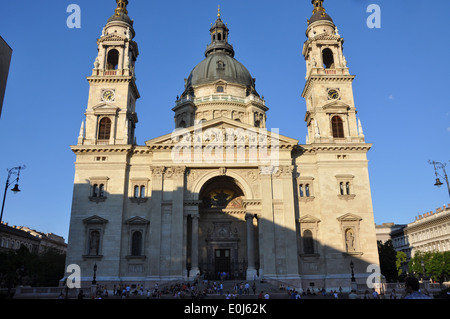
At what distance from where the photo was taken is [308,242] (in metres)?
39.8

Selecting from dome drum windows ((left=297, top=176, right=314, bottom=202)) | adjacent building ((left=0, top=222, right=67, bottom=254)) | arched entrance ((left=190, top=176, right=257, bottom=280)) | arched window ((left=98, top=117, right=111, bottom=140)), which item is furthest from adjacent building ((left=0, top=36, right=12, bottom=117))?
adjacent building ((left=0, top=222, right=67, bottom=254))

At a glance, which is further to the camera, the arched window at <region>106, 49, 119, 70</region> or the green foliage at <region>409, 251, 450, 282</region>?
the green foliage at <region>409, 251, 450, 282</region>

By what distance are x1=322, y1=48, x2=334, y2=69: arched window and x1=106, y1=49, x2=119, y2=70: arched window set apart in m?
25.5

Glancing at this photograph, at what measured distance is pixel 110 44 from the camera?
151ft

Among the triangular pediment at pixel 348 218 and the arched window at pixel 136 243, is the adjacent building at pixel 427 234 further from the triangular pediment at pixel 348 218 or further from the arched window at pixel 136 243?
the arched window at pixel 136 243

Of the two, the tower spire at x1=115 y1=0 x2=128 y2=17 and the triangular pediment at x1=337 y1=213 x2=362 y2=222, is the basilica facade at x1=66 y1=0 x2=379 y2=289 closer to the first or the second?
the triangular pediment at x1=337 y1=213 x2=362 y2=222

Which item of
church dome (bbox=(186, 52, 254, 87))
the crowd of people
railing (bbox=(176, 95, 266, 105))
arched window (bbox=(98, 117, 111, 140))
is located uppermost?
church dome (bbox=(186, 52, 254, 87))

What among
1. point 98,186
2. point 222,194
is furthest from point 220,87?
point 98,186

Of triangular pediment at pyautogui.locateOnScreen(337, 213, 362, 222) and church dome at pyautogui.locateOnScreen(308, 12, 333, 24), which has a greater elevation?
church dome at pyautogui.locateOnScreen(308, 12, 333, 24)

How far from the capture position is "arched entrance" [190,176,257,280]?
140ft

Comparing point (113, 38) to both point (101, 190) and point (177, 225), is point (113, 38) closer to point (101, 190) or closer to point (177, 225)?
point (101, 190)

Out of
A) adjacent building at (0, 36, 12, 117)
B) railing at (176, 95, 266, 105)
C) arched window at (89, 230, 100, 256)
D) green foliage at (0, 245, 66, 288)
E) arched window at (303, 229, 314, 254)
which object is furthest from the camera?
railing at (176, 95, 266, 105)
